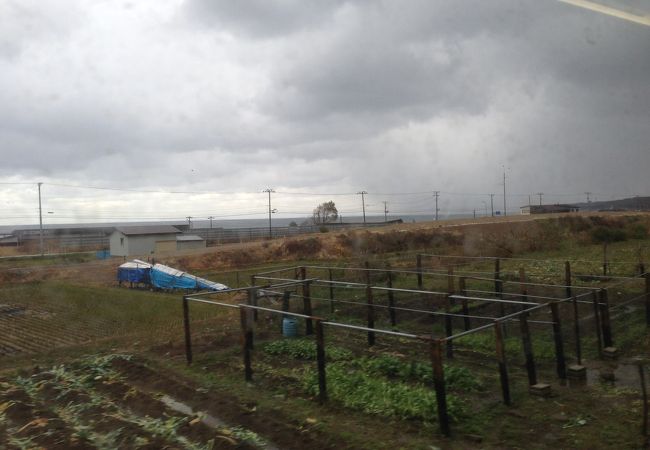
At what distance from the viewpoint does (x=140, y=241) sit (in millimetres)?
38125

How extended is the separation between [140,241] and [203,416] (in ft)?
113

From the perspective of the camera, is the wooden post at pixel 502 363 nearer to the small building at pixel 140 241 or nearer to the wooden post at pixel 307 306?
the wooden post at pixel 307 306

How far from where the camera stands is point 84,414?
6289 millimetres

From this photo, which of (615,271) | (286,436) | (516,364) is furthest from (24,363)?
(615,271)

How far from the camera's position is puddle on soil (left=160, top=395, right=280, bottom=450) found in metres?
5.08

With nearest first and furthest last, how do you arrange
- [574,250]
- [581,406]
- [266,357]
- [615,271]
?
[581,406] → [266,357] → [615,271] → [574,250]

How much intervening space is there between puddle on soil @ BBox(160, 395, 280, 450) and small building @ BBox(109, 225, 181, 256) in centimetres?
3248

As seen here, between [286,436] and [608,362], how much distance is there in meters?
5.45

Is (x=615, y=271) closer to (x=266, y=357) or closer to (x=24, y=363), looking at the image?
A: (x=266, y=357)

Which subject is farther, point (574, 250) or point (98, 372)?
point (574, 250)

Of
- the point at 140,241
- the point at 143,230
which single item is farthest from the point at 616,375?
the point at 143,230

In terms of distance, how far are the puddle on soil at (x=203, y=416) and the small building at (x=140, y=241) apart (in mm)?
32485

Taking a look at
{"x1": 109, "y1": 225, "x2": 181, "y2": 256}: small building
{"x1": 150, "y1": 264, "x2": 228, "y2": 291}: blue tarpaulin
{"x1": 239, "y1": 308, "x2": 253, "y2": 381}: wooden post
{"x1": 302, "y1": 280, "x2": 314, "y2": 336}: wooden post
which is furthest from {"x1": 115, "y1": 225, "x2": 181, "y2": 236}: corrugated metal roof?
{"x1": 239, "y1": 308, "x2": 253, "y2": 381}: wooden post

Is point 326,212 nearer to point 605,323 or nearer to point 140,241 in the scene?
point 140,241
